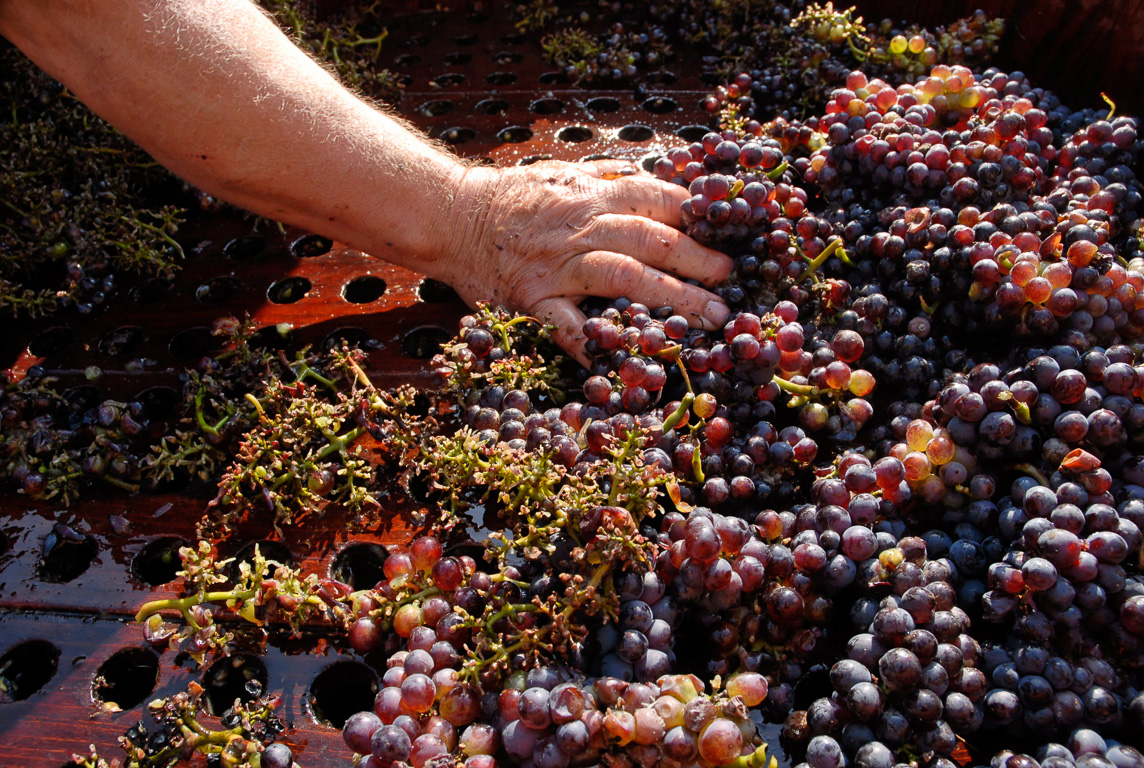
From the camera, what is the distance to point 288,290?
229 centimetres

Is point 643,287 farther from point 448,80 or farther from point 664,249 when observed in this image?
point 448,80

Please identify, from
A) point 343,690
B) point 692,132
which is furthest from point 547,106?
point 343,690

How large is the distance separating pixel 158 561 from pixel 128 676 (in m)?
0.26

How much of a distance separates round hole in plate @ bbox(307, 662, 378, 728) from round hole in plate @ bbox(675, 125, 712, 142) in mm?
2225

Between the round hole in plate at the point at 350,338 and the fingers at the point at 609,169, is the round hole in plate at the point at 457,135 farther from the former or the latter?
the round hole in plate at the point at 350,338

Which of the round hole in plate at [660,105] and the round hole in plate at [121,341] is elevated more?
the round hole in plate at [660,105]

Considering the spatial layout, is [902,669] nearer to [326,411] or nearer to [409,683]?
[409,683]

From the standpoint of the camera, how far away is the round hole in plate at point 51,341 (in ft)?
7.04

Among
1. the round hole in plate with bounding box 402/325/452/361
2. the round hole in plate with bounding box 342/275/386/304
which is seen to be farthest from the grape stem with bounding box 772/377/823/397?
the round hole in plate with bounding box 342/275/386/304

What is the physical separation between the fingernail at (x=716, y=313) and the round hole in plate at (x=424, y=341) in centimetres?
78

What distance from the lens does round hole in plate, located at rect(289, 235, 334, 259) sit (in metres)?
2.47

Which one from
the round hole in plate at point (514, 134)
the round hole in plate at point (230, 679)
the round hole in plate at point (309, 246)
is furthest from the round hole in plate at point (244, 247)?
the round hole in plate at point (230, 679)

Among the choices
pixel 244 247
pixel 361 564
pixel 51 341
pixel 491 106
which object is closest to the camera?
pixel 361 564

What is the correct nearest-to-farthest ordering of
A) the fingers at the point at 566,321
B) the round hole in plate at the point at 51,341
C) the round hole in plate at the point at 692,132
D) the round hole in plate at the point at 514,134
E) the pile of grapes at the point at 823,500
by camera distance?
the pile of grapes at the point at 823,500
the fingers at the point at 566,321
the round hole in plate at the point at 51,341
the round hole in plate at the point at 692,132
the round hole in plate at the point at 514,134
